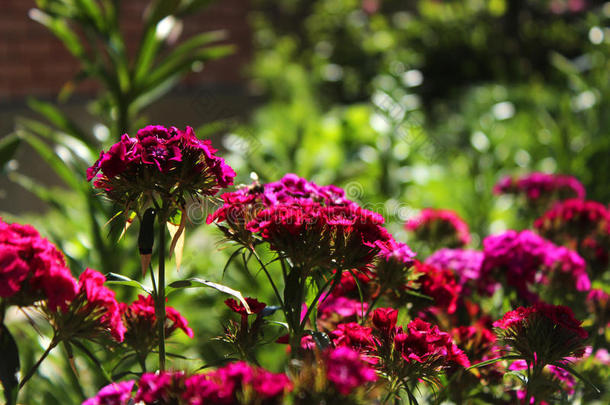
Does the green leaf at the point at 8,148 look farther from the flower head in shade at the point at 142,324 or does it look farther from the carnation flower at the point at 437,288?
the carnation flower at the point at 437,288

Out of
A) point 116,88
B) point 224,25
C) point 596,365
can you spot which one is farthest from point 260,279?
point 224,25

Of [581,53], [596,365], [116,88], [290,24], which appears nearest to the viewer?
[596,365]

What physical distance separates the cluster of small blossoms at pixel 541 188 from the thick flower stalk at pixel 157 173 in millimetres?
1205

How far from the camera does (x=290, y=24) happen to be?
721 centimetres

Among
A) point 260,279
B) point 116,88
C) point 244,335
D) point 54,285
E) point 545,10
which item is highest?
point 545,10

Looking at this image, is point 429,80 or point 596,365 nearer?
point 596,365

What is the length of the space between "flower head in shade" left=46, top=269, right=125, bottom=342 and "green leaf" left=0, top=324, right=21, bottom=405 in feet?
0.20

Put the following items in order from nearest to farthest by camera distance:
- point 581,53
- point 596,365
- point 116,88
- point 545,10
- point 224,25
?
point 596,365 → point 116,88 → point 224,25 → point 581,53 → point 545,10

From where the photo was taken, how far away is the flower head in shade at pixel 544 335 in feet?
2.65

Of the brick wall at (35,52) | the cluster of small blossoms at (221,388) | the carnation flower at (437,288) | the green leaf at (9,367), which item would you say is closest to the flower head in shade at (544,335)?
the carnation flower at (437,288)

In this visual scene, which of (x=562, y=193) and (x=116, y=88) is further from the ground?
(x=116, y=88)

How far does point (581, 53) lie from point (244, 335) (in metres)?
5.24

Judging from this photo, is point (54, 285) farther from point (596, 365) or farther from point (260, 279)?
point (260, 279)

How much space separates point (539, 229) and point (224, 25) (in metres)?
3.75
